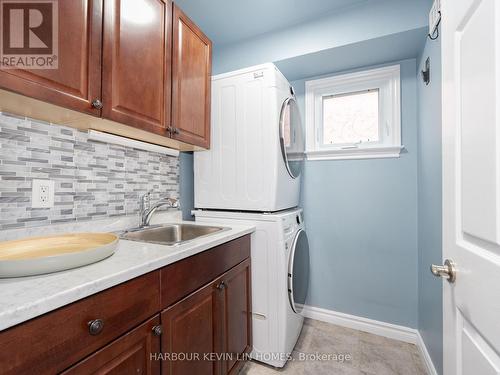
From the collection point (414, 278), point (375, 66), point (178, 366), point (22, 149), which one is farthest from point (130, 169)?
point (414, 278)

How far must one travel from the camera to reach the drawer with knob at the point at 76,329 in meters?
0.51

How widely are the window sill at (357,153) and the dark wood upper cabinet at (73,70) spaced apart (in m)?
1.76

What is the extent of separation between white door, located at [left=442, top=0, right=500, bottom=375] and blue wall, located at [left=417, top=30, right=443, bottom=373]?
0.75m

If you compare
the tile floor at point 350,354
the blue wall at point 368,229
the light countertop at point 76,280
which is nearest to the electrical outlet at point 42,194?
the light countertop at point 76,280

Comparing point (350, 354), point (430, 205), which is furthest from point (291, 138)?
point (350, 354)

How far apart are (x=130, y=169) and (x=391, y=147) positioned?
79.2 inches

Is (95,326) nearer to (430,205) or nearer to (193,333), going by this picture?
(193,333)

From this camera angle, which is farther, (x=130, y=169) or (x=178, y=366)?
(x=130, y=169)

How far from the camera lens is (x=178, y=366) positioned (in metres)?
0.96

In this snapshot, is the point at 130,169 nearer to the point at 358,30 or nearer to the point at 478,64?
the point at 478,64

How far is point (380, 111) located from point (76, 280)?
2.36 metres

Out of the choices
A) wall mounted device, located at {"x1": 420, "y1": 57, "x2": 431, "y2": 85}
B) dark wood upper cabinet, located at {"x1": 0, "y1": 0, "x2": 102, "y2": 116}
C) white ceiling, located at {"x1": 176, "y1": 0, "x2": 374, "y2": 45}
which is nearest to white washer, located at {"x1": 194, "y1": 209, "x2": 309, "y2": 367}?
dark wood upper cabinet, located at {"x1": 0, "y1": 0, "x2": 102, "y2": 116}

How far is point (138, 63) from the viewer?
3.87 feet

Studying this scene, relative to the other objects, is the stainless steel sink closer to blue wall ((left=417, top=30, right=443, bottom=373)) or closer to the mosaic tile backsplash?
the mosaic tile backsplash
